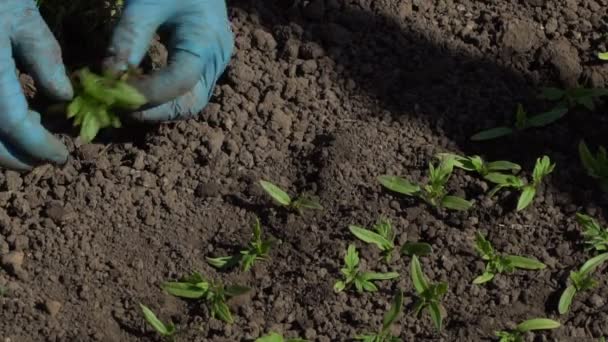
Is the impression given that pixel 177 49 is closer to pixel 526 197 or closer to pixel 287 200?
pixel 287 200

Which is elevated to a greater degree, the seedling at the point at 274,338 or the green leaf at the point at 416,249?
the green leaf at the point at 416,249

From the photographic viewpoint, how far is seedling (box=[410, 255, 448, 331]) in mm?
2713

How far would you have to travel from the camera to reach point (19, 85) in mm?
2908

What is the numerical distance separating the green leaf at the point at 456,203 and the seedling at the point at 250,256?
0.46 m

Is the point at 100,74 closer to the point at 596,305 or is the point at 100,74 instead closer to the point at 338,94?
the point at 338,94

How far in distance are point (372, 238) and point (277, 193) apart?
27cm

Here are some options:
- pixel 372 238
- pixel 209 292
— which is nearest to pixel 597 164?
pixel 372 238

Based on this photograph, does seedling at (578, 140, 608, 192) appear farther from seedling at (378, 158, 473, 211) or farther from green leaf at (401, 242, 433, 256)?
green leaf at (401, 242, 433, 256)

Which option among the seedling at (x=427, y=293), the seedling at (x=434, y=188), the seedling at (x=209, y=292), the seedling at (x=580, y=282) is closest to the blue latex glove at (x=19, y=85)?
the seedling at (x=209, y=292)

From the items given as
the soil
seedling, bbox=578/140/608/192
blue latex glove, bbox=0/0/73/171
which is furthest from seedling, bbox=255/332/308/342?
seedling, bbox=578/140/608/192

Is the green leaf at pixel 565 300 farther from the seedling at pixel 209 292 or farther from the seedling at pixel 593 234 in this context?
the seedling at pixel 209 292

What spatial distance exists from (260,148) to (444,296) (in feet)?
2.10

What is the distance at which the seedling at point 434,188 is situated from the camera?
2920 mm

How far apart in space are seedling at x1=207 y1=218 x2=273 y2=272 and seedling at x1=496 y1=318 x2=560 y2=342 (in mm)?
595
